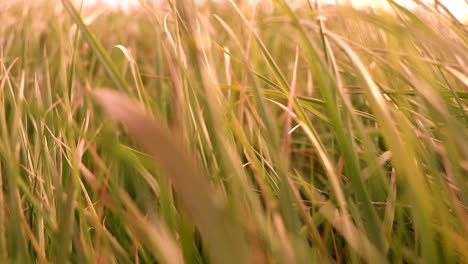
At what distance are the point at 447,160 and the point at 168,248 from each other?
0.27m

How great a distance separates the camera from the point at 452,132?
0.43m

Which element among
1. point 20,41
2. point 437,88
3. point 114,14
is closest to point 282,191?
point 437,88

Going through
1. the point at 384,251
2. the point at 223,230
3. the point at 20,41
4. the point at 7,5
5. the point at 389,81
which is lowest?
the point at 7,5

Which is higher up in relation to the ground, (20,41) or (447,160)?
(447,160)

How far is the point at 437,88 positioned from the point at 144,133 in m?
0.45

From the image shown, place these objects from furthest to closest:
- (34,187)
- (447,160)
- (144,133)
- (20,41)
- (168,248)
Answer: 1. (20,41)
2. (34,187)
3. (447,160)
4. (168,248)
5. (144,133)

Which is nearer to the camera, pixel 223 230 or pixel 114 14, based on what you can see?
pixel 223 230

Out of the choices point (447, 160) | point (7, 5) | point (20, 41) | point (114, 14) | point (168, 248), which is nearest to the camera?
point (168, 248)

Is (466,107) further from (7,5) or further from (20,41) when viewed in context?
(7,5)

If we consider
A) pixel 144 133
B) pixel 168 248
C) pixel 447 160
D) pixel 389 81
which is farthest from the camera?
pixel 389 81

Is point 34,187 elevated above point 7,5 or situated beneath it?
elevated above

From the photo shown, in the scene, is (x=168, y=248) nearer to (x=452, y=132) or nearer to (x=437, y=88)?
(x=452, y=132)

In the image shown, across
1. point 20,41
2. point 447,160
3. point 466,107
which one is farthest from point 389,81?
point 20,41

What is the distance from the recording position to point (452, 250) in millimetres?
414
